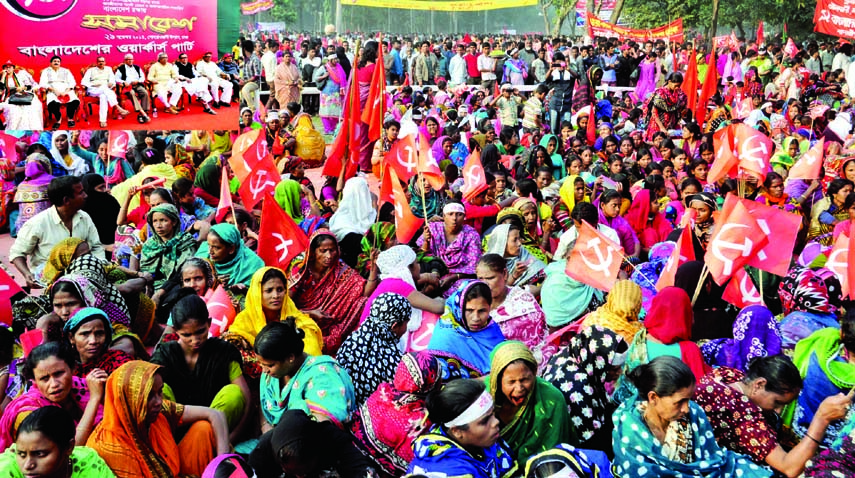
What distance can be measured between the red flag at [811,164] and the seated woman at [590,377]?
5.15 metres

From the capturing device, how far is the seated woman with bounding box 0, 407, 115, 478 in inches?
119

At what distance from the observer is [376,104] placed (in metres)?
8.88

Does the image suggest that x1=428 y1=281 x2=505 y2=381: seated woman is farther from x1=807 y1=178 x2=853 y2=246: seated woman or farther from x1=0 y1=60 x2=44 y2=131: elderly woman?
x1=0 y1=60 x2=44 y2=131: elderly woman

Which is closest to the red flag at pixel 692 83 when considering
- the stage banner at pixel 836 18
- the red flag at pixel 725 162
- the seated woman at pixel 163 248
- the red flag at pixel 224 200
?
the stage banner at pixel 836 18

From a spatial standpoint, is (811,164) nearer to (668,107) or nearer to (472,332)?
(472,332)

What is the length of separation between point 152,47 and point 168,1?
42cm

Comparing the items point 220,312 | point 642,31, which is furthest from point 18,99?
point 642,31

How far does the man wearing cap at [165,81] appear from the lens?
7.64 metres

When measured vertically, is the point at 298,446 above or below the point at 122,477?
above

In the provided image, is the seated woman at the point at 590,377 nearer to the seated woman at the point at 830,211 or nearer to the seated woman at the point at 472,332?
the seated woman at the point at 472,332

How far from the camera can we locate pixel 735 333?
4.43 meters

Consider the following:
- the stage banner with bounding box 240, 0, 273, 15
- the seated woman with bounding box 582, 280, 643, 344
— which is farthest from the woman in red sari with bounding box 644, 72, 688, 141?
the stage banner with bounding box 240, 0, 273, 15

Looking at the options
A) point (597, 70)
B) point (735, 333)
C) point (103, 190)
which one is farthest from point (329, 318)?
point (597, 70)

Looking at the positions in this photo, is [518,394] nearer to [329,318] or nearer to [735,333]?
[735,333]
